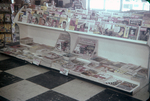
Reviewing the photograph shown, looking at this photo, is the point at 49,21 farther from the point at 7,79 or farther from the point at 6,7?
the point at 6,7

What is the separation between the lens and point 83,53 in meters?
2.99

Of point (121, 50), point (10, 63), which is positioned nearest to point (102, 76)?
point (121, 50)

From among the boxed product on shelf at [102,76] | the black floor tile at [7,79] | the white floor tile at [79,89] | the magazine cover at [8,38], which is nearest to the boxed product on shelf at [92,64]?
the boxed product on shelf at [102,76]

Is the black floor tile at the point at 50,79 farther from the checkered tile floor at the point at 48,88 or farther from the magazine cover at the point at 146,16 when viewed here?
the magazine cover at the point at 146,16

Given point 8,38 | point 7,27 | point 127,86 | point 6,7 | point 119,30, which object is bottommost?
point 127,86

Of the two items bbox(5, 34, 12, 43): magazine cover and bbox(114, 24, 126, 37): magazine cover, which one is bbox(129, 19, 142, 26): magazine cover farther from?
bbox(5, 34, 12, 43): magazine cover

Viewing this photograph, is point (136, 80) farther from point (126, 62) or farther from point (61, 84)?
point (61, 84)

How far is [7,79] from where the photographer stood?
260cm

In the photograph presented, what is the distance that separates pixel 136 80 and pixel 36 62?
1716 millimetres

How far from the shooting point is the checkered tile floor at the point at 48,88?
210cm

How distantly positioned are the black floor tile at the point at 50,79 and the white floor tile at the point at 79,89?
107 millimetres

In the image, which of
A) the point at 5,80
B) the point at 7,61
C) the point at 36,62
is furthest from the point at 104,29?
the point at 7,61

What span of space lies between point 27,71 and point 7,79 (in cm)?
39

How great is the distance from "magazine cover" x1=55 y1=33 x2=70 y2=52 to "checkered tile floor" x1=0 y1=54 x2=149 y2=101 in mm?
527
